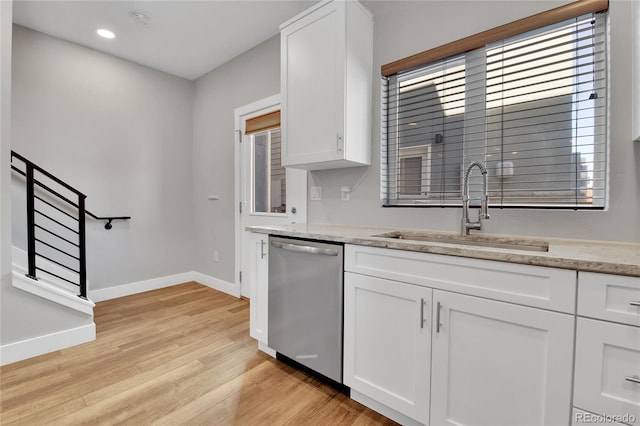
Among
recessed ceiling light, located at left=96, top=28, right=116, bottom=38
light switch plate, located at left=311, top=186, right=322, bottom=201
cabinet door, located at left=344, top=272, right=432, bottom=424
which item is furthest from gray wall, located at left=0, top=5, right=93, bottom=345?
cabinet door, located at left=344, top=272, right=432, bottom=424

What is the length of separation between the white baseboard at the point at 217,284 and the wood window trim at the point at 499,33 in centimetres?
272

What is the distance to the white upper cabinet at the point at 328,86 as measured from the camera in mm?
1935

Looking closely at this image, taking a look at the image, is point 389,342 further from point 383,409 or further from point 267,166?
point 267,166

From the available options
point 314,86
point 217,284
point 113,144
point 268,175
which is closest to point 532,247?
point 314,86

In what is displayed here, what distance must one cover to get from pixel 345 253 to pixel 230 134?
250 centimetres

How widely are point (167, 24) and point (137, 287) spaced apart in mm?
2861

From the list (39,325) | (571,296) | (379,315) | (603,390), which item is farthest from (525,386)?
(39,325)

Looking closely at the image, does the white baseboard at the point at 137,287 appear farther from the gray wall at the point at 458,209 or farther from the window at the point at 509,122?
the window at the point at 509,122

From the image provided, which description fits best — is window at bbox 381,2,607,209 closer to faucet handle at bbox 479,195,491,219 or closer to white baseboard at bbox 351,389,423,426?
faucet handle at bbox 479,195,491,219

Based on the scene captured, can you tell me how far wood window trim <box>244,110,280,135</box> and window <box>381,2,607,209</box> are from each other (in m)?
1.21

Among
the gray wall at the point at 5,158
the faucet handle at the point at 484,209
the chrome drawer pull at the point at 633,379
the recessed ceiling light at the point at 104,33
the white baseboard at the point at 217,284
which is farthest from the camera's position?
the white baseboard at the point at 217,284

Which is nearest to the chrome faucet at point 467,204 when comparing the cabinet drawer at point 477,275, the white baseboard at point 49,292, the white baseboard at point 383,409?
the cabinet drawer at point 477,275

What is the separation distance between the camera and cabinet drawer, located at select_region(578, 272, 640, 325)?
90cm

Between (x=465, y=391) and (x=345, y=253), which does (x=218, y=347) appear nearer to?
(x=345, y=253)
